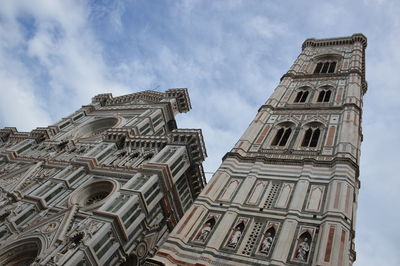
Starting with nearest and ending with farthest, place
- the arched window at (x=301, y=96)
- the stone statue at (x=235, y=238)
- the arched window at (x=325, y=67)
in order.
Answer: the stone statue at (x=235, y=238), the arched window at (x=301, y=96), the arched window at (x=325, y=67)

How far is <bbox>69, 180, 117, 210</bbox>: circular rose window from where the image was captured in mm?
18059

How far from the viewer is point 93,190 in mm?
18703

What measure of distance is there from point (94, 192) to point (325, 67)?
21539 millimetres

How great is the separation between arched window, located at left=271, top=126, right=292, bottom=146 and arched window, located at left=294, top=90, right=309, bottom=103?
4453mm

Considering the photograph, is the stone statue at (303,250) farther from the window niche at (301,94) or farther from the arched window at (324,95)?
the window niche at (301,94)

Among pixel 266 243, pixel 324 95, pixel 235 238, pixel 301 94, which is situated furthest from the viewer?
pixel 301 94

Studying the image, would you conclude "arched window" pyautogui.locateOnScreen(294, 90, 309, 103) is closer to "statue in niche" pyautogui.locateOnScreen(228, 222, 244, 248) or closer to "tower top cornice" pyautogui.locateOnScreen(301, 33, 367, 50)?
"tower top cornice" pyautogui.locateOnScreen(301, 33, 367, 50)

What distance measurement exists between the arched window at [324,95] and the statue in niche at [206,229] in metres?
13.3

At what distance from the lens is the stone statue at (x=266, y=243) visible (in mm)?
11562

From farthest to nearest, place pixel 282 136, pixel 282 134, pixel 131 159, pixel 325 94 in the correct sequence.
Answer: pixel 325 94, pixel 131 159, pixel 282 134, pixel 282 136

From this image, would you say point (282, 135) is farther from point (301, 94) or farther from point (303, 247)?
point (303, 247)

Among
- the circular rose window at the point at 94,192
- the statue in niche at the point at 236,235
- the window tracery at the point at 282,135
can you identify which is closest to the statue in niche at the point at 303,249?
the statue in niche at the point at 236,235

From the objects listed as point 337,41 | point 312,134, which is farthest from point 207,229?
point 337,41

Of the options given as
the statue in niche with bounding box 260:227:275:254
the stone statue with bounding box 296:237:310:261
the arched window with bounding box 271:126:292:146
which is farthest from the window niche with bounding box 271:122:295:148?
the stone statue with bounding box 296:237:310:261
